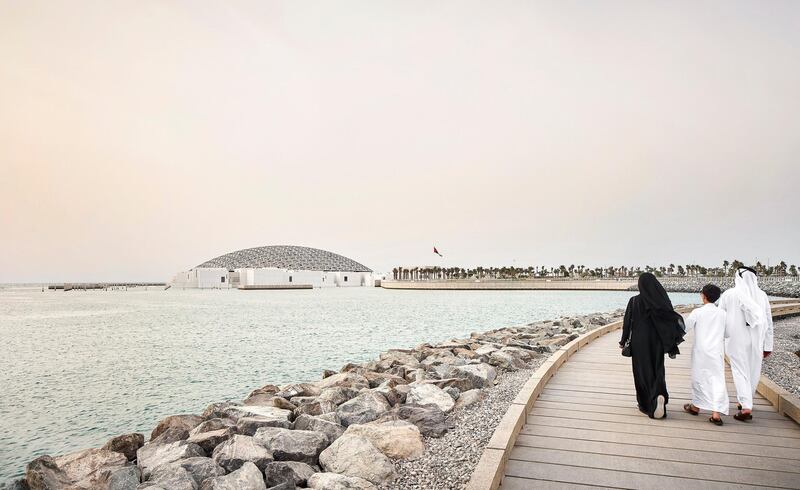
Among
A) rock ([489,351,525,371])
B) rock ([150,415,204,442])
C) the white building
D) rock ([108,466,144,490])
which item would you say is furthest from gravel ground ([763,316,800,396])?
the white building

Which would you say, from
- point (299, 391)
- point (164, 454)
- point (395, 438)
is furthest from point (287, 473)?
point (299, 391)

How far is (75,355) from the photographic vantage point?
1784 centimetres

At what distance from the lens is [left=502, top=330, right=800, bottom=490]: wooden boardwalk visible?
371cm

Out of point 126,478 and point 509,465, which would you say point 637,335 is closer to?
point 509,465

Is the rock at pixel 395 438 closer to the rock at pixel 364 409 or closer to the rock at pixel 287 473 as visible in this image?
the rock at pixel 287 473

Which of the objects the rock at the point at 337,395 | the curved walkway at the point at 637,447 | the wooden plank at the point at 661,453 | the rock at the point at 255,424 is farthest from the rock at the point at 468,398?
the rock at the point at 255,424

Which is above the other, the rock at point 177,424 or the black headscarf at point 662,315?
the black headscarf at point 662,315

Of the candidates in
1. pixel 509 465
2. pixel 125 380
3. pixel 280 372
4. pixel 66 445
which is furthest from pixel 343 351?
pixel 509 465

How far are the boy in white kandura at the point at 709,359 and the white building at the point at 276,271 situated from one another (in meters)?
128

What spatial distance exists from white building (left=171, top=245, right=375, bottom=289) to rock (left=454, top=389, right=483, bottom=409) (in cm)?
12588

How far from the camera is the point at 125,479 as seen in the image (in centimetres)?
500

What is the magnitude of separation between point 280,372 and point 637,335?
434 inches

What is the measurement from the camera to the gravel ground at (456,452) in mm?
4086

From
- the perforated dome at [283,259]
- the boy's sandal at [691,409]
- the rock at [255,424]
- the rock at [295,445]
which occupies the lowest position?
the rock at [255,424]
